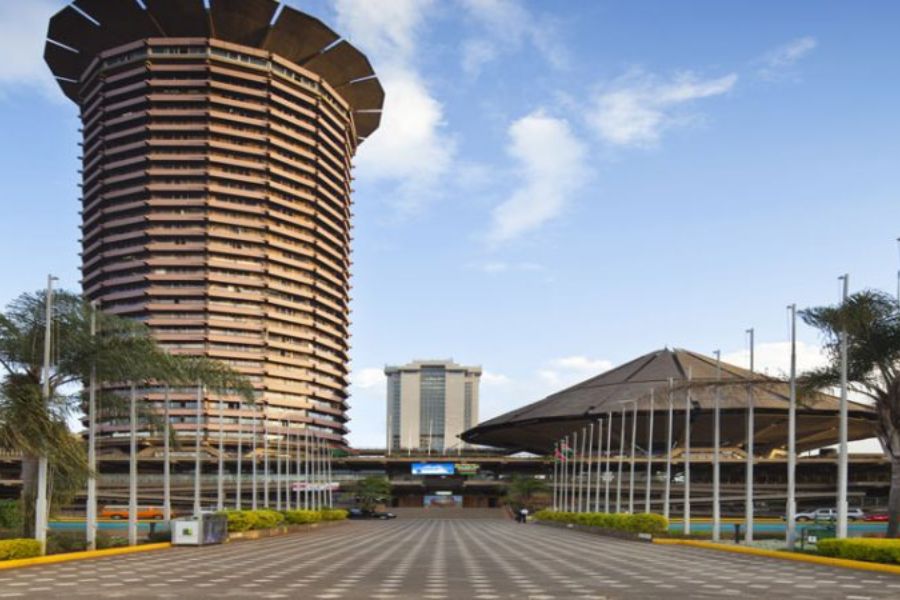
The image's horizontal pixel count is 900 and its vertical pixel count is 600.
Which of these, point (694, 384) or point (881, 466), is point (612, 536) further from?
point (881, 466)

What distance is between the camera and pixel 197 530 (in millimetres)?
42031

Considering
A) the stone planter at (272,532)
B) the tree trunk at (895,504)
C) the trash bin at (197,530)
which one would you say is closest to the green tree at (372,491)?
the stone planter at (272,532)

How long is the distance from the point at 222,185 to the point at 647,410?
90634mm

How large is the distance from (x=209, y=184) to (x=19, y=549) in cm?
13912

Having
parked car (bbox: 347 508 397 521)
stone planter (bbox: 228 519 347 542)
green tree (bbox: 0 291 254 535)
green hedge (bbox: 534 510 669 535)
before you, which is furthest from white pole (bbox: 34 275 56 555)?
parked car (bbox: 347 508 397 521)

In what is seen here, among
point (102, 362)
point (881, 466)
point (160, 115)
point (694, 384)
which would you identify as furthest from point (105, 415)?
point (160, 115)

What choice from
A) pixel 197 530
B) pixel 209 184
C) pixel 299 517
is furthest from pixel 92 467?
pixel 209 184

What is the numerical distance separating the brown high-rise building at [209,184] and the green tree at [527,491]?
42.7 metres

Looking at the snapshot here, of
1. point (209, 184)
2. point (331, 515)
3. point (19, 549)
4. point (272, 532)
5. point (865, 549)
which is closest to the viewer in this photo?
point (865, 549)

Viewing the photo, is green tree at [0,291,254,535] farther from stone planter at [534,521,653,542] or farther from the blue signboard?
the blue signboard

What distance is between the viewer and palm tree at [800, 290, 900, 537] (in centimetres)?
3481

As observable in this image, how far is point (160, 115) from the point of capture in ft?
538

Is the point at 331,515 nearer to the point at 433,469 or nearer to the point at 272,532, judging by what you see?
the point at 272,532

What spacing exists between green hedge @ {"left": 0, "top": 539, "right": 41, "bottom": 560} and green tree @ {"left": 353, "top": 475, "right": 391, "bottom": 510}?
10739 cm
